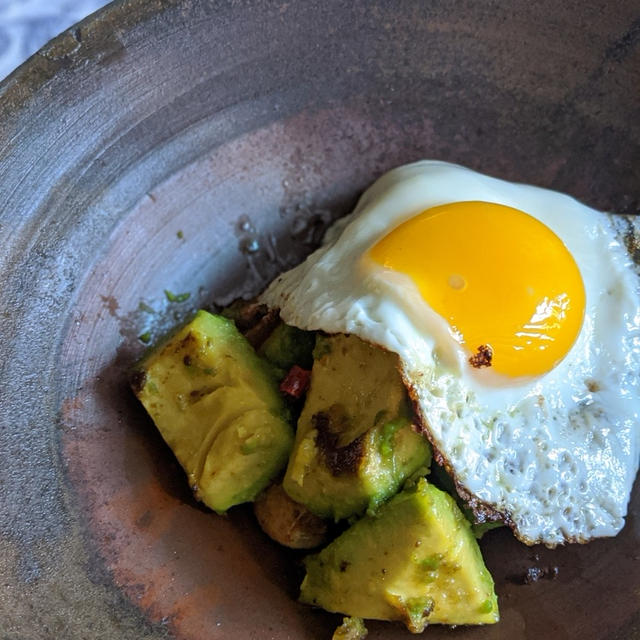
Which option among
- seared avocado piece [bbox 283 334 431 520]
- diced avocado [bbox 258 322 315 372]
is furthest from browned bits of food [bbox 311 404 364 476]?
diced avocado [bbox 258 322 315 372]

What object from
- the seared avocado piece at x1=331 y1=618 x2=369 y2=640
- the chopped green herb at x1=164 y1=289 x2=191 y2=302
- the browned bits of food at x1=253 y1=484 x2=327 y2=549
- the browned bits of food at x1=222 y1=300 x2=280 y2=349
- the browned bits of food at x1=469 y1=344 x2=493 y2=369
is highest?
the chopped green herb at x1=164 y1=289 x2=191 y2=302

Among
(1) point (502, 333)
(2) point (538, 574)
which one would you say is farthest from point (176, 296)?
(2) point (538, 574)

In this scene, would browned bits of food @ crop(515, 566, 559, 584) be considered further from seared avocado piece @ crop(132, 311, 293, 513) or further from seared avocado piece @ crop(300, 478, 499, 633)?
seared avocado piece @ crop(132, 311, 293, 513)

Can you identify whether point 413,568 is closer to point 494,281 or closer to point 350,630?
point 350,630

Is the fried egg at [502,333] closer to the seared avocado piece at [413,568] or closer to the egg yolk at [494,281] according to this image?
the egg yolk at [494,281]

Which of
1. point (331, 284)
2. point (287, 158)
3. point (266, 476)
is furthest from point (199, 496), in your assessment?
point (287, 158)

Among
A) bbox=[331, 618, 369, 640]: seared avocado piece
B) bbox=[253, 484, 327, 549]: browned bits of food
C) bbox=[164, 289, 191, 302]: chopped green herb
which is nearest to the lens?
bbox=[331, 618, 369, 640]: seared avocado piece
